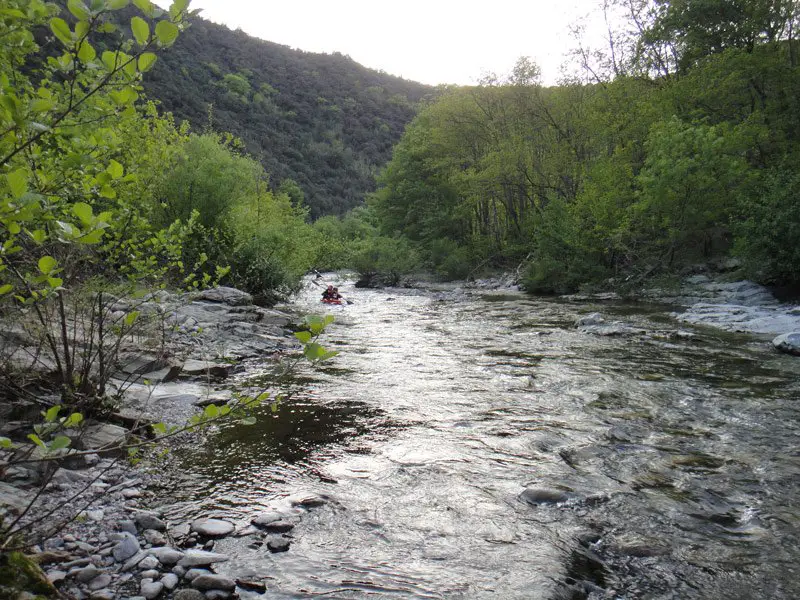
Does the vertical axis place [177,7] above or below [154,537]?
above

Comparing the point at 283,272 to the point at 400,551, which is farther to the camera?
the point at 283,272

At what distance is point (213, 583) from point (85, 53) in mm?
2517

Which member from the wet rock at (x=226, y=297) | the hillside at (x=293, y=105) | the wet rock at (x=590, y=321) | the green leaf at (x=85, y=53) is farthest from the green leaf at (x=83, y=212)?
the hillside at (x=293, y=105)

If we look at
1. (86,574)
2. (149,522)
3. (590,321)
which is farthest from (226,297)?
(86,574)

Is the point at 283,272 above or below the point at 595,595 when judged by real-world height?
above

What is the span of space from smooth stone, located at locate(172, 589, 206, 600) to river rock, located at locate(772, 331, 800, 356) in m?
9.38

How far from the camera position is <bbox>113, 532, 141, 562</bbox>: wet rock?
115 inches

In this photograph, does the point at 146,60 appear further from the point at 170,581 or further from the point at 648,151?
the point at 648,151

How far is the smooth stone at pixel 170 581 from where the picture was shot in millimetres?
2680

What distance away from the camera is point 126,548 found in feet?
9.71

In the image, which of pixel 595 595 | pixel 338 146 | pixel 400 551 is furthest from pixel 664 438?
pixel 338 146

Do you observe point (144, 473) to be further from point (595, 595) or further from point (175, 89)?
point (175, 89)

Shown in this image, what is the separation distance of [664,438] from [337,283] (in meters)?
27.6

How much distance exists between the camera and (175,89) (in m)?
57.6
